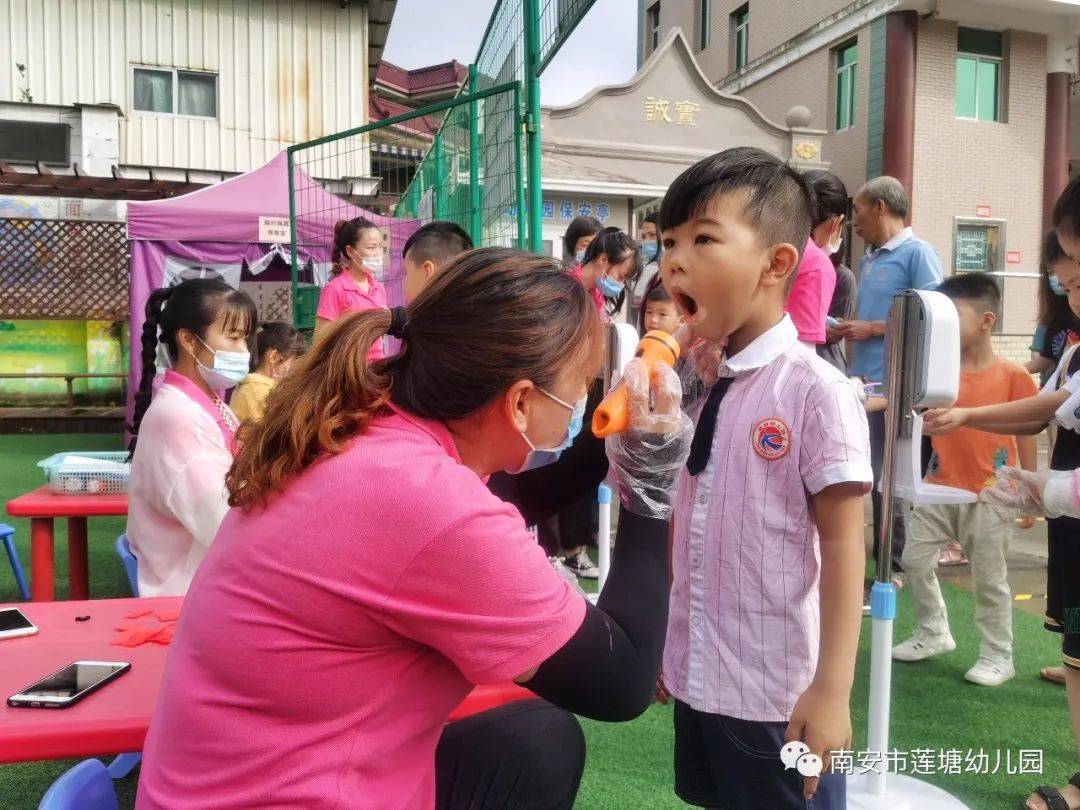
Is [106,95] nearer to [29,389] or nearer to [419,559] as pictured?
[29,389]

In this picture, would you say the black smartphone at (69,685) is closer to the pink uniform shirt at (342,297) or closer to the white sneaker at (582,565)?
the white sneaker at (582,565)

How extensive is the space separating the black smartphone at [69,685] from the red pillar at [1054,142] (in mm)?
14938

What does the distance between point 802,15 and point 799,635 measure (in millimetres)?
15124

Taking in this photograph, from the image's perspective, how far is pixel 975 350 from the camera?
Result: 336 cm

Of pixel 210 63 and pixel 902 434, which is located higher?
pixel 210 63

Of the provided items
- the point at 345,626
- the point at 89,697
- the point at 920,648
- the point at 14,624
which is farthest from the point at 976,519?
the point at 14,624

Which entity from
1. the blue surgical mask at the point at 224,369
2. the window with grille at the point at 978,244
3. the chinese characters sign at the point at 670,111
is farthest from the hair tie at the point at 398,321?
the window with grille at the point at 978,244

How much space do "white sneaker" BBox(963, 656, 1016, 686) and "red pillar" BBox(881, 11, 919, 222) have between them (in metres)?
10.7

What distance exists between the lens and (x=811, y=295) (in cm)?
296

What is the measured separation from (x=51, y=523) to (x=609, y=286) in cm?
262

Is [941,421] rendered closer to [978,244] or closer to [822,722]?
[822,722]

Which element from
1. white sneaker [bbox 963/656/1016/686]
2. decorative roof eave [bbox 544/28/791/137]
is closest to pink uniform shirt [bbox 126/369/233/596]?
white sneaker [bbox 963/656/1016/686]

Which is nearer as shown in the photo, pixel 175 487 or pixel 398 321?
pixel 398 321

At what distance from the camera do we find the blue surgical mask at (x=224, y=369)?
2619mm
